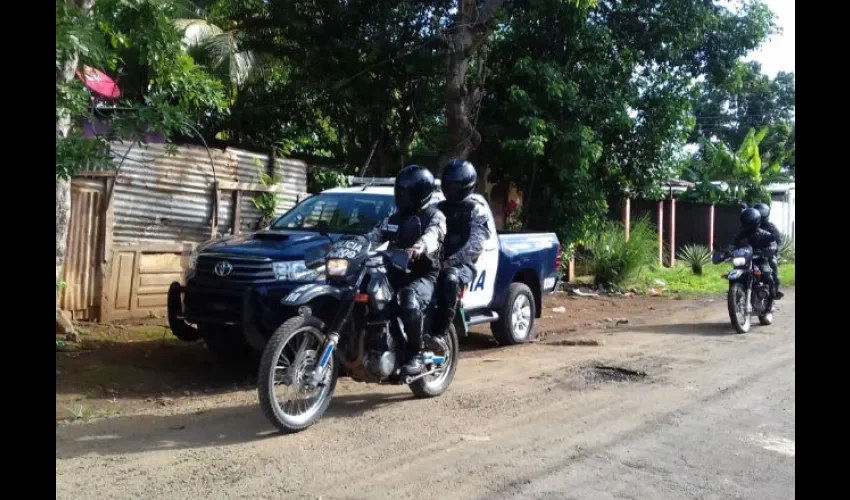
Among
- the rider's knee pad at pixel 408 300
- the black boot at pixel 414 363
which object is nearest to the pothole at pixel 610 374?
Answer: the black boot at pixel 414 363

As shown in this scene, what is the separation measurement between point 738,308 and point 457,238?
5476 millimetres

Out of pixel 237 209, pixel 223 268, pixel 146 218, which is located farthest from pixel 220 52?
pixel 223 268

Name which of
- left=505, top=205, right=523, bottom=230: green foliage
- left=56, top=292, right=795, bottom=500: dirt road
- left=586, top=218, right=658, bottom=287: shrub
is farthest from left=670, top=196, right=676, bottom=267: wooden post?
left=56, top=292, right=795, bottom=500: dirt road

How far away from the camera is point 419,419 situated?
19.1ft

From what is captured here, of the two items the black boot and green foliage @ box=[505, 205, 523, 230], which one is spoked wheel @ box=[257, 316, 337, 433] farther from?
green foliage @ box=[505, 205, 523, 230]

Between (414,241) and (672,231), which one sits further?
(672,231)

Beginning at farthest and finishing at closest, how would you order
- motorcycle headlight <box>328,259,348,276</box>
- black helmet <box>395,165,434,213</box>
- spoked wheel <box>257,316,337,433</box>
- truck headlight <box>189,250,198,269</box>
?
truck headlight <box>189,250,198,269</box> → black helmet <box>395,165,434,213</box> → motorcycle headlight <box>328,259,348,276</box> → spoked wheel <box>257,316,337,433</box>

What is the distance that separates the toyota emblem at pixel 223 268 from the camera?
265 inches

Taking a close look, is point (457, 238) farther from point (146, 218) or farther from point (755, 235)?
point (755, 235)

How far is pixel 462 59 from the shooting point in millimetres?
11484

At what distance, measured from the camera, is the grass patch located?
16.1 metres

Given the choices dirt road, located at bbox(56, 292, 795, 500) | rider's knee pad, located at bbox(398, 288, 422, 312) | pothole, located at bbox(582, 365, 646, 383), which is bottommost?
dirt road, located at bbox(56, 292, 795, 500)
